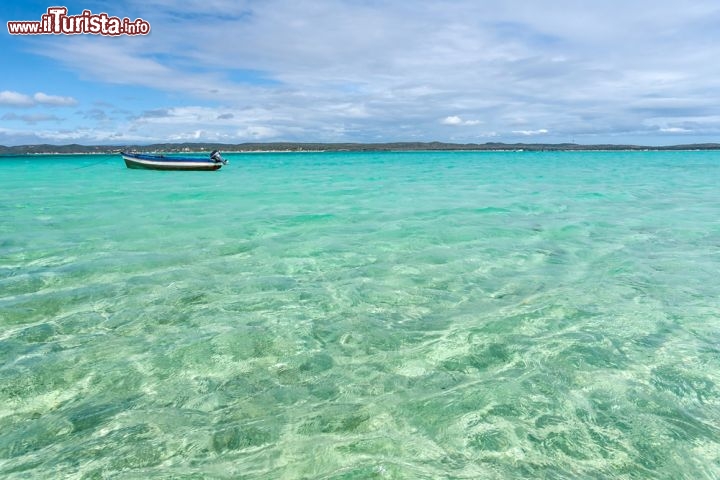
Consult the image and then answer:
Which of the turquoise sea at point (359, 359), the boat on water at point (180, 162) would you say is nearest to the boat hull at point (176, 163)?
the boat on water at point (180, 162)

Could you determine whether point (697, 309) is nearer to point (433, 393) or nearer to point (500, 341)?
point (500, 341)

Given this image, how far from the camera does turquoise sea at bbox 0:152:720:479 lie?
393cm

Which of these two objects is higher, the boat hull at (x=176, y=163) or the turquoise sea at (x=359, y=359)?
the boat hull at (x=176, y=163)

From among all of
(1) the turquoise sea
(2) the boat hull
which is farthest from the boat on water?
Answer: (1) the turquoise sea

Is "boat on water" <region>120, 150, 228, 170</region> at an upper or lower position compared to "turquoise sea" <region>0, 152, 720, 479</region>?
upper

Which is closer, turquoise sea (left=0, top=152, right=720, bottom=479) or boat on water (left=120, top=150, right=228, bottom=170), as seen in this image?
turquoise sea (left=0, top=152, right=720, bottom=479)

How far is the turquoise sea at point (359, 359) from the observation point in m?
3.93

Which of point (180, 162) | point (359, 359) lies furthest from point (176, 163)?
point (359, 359)

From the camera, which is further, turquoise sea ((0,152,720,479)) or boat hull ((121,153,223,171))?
boat hull ((121,153,223,171))

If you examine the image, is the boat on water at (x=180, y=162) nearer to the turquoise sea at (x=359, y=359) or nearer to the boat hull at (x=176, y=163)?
the boat hull at (x=176, y=163)

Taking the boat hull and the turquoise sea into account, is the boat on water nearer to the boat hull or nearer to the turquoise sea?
the boat hull

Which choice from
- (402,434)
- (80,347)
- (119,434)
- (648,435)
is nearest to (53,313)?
(80,347)

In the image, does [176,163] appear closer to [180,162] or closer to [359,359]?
[180,162]

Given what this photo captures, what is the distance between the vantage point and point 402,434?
4211 millimetres
